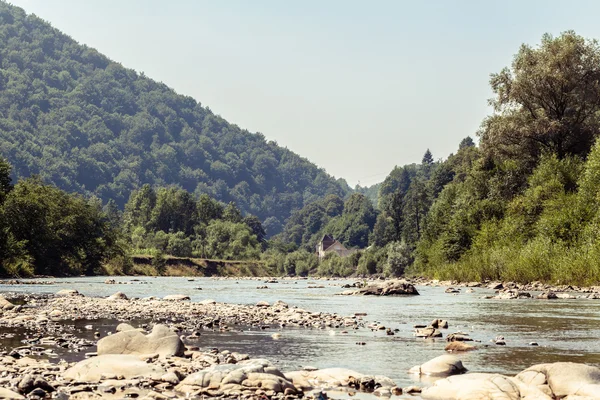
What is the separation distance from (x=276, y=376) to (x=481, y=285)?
53.2 m

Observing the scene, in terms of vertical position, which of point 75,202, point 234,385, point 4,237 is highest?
point 75,202

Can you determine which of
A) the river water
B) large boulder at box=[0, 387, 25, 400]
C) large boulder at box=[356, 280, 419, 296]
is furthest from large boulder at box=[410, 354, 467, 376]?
large boulder at box=[356, 280, 419, 296]

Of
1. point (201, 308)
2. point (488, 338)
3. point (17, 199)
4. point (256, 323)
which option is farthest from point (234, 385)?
point (17, 199)

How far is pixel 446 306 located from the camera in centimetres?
3950

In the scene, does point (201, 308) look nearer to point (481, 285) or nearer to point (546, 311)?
point (546, 311)

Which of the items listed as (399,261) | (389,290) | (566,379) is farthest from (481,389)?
(399,261)

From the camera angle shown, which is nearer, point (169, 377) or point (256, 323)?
point (169, 377)

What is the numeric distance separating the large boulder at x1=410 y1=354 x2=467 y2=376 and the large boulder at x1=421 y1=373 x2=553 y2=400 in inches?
74.5

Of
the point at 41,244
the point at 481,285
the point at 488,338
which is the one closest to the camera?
the point at 488,338

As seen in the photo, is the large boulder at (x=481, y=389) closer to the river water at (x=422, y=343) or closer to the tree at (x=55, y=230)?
the river water at (x=422, y=343)

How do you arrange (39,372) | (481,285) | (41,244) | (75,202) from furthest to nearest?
(75,202) → (41,244) → (481,285) → (39,372)

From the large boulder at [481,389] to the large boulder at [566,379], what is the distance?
302 millimetres

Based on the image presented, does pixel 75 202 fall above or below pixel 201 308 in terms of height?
above

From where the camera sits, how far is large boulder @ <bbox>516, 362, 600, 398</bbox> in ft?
43.5
